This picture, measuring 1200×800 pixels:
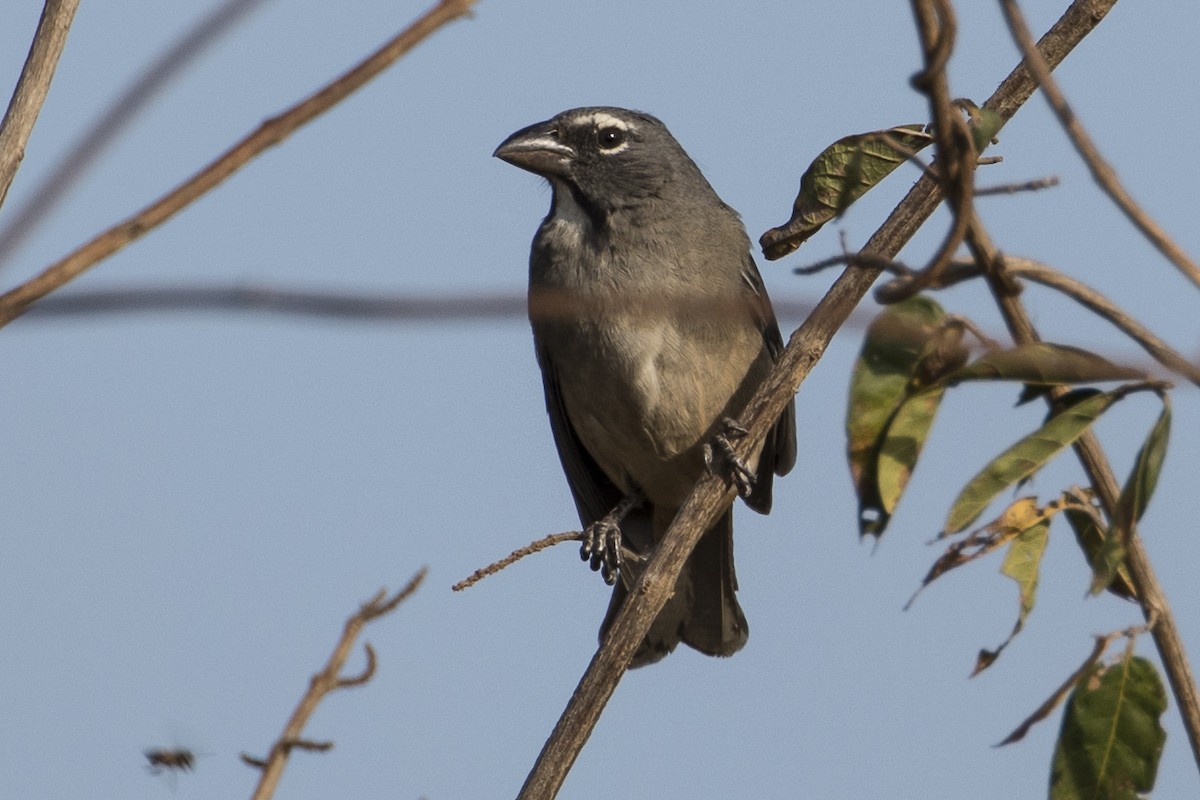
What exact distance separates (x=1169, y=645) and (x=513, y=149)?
460cm

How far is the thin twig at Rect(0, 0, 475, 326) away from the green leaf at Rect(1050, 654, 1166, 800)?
2.39 metres

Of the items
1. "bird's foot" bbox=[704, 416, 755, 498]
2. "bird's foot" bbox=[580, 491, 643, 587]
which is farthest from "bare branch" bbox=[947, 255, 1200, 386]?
"bird's foot" bbox=[580, 491, 643, 587]

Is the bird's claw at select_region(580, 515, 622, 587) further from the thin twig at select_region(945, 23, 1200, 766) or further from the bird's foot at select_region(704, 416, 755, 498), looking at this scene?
the thin twig at select_region(945, 23, 1200, 766)

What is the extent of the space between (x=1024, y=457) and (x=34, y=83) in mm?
1803

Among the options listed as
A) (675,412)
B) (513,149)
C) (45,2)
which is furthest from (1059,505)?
(513,149)

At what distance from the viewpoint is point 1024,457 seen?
2713 millimetres

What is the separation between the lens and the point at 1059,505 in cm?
313

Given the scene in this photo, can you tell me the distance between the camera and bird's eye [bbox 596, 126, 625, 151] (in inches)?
274

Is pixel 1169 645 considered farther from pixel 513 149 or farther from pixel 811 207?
pixel 513 149

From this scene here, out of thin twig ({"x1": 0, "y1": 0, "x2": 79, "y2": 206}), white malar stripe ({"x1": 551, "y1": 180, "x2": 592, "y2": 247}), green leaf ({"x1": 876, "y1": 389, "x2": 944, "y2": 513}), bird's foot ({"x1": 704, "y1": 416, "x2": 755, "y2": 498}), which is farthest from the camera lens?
white malar stripe ({"x1": 551, "y1": 180, "x2": 592, "y2": 247})

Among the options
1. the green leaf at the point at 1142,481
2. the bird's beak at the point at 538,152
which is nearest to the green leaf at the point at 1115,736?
the green leaf at the point at 1142,481

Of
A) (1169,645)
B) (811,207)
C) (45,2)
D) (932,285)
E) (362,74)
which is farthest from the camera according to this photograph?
(811,207)

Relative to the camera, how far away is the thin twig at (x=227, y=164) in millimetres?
1181

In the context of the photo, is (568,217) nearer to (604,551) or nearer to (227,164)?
(604,551)
